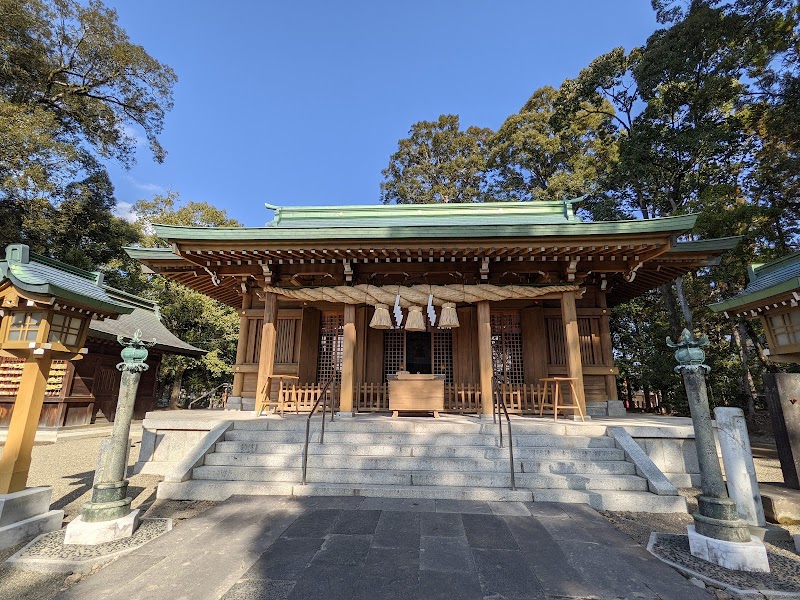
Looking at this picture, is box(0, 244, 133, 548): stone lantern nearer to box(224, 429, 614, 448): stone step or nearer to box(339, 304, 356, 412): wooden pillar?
box(224, 429, 614, 448): stone step

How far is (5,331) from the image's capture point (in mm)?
4223

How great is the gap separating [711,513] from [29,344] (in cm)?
737

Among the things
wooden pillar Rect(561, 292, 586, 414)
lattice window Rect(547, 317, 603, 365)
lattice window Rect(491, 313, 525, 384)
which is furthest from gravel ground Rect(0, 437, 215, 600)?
lattice window Rect(547, 317, 603, 365)

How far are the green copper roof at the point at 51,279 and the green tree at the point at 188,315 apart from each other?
618 inches

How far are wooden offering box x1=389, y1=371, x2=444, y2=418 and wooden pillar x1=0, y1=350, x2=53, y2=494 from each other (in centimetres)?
532

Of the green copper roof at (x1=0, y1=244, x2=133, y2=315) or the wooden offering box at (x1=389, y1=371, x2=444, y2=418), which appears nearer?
the green copper roof at (x1=0, y1=244, x2=133, y2=315)

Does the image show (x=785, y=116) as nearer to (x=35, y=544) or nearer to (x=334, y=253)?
(x=334, y=253)

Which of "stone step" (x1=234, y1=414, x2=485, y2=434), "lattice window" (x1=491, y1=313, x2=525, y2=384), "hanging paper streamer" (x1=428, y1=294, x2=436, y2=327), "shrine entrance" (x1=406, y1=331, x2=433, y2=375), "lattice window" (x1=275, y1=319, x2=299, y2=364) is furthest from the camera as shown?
"shrine entrance" (x1=406, y1=331, x2=433, y2=375)

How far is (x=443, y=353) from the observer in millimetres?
9453

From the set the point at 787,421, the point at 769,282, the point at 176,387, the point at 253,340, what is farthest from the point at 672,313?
the point at 176,387

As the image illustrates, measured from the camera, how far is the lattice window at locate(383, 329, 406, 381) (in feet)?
31.0

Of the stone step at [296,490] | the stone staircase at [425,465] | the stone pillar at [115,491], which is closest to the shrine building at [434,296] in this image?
the stone staircase at [425,465]

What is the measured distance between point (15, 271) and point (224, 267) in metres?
4.18

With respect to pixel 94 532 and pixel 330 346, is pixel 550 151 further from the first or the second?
pixel 94 532
